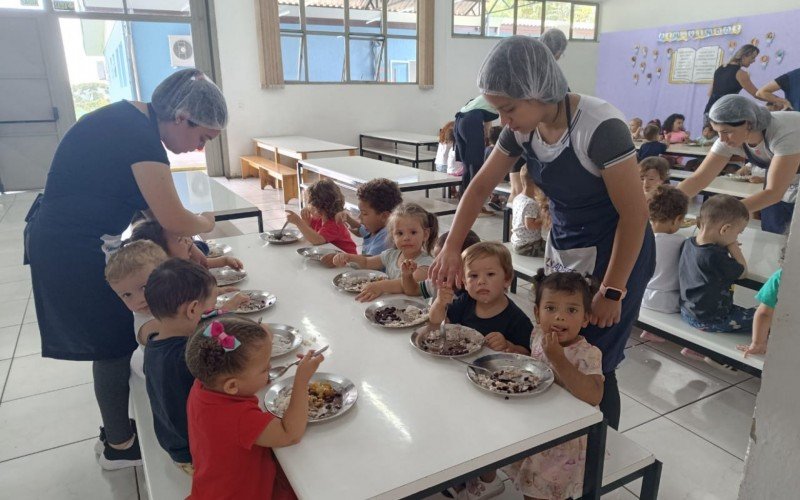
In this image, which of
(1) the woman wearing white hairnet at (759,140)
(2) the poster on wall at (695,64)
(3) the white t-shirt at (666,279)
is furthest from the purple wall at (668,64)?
(3) the white t-shirt at (666,279)

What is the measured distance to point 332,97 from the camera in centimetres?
A: 952

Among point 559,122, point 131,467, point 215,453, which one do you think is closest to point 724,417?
point 559,122

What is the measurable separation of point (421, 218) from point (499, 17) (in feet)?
32.8

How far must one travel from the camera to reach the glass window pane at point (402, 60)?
392 inches

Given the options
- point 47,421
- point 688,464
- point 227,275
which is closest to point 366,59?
point 227,275

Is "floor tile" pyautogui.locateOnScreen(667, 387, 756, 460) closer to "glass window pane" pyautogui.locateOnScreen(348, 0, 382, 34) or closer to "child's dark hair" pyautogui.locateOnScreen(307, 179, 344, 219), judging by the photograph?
"child's dark hair" pyautogui.locateOnScreen(307, 179, 344, 219)

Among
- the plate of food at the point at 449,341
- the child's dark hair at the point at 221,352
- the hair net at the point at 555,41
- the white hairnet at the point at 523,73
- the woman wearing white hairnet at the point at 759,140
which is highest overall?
the hair net at the point at 555,41

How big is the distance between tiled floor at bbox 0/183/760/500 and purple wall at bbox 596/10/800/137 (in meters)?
7.66

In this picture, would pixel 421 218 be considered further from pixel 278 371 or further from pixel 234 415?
pixel 234 415

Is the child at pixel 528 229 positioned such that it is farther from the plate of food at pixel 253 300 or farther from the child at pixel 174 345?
the child at pixel 174 345

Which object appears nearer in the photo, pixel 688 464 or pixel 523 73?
pixel 523 73

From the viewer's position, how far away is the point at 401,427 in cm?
114

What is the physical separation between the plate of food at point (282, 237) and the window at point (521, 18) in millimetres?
8766

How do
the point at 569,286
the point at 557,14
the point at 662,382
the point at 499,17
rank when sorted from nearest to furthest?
the point at 569,286 → the point at 662,382 → the point at 499,17 → the point at 557,14
